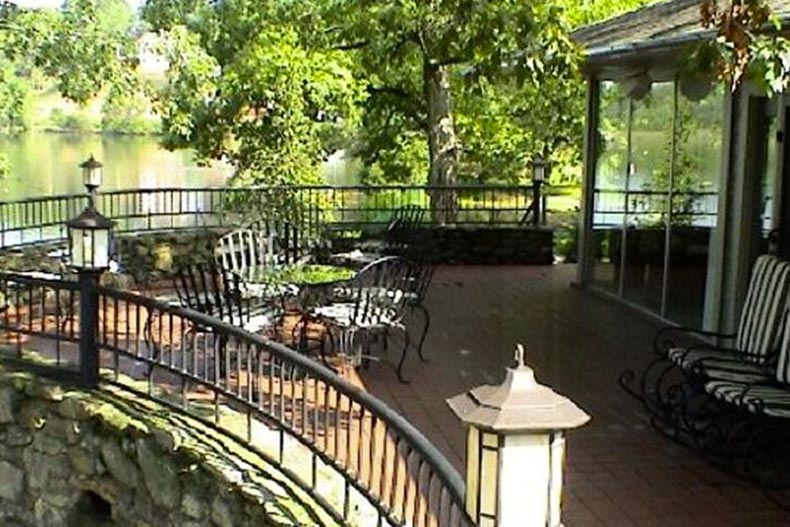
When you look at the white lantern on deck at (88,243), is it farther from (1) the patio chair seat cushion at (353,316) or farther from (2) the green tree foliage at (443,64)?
(2) the green tree foliage at (443,64)

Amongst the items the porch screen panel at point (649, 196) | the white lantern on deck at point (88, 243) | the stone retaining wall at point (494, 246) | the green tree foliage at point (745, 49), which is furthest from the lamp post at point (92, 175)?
the green tree foliage at point (745, 49)

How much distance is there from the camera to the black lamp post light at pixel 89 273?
5.98 m

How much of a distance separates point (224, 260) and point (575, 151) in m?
11.6

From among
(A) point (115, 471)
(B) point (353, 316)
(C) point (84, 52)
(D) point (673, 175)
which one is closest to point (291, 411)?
(A) point (115, 471)

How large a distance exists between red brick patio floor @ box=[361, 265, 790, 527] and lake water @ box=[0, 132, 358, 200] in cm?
912

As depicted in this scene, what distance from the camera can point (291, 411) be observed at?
5109 millimetres

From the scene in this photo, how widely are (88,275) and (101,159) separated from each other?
15.2m

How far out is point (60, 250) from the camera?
10844mm

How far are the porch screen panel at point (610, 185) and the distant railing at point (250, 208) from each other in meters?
2.68

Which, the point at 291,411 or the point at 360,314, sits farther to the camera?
the point at 360,314

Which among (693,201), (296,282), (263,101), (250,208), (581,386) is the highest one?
(263,101)

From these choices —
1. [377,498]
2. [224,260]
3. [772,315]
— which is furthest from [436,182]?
[377,498]

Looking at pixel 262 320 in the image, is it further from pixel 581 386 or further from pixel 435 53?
pixel 435 53

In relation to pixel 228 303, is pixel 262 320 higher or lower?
lower
